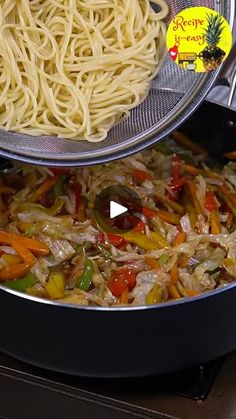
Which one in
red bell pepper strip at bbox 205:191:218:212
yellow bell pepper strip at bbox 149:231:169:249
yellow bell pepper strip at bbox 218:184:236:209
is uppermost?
red bell pepper strip at bbox 205:191:218:212

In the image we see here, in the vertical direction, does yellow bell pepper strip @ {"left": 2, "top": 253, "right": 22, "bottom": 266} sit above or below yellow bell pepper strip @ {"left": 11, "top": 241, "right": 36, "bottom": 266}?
below

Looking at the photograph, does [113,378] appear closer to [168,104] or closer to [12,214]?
[12,214]

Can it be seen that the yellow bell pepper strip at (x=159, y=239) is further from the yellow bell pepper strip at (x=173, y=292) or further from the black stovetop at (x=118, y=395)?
the black stovetop at (x=118, y=395)

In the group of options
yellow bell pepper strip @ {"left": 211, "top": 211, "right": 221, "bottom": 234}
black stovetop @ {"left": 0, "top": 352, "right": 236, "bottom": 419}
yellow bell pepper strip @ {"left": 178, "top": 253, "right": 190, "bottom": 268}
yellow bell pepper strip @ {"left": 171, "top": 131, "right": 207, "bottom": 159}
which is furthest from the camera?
yellow bell pepper strip @ {"left": 171, "top": 131, "right": 207, "bottom": 159}

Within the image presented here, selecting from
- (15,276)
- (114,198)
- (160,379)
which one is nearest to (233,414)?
(160,379)

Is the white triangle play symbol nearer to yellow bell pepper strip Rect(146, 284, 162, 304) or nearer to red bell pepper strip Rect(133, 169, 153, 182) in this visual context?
red bell pepper strip Rect(133, 169, 153, 182)

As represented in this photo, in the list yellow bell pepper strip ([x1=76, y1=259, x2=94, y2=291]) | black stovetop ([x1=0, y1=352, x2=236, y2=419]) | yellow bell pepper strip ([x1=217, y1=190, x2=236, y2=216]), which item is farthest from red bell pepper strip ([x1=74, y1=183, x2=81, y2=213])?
black stovetop ([x1=0, y1=352, x2=236, y2=419])

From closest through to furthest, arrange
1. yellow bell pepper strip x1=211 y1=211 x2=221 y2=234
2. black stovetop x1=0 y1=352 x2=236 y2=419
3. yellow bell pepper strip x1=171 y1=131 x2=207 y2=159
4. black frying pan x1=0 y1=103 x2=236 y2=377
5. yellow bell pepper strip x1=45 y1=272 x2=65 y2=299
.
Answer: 1. black frying pan x1=0 y1=103 x2=236 y2=377
2. black stovetop x1=0 y1=352 x2=236 y2=419
3. yellow bell pepper strip x1=45 y1=272 x2=65 y2=299
4. yellow bell pepper strip x1=211 y1=211 x2=221 y2=234
5. yellow bell pepper strip x1=171 y1=131 x2=207 y2=159

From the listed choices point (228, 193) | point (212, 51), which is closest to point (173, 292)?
point (228, 193)
